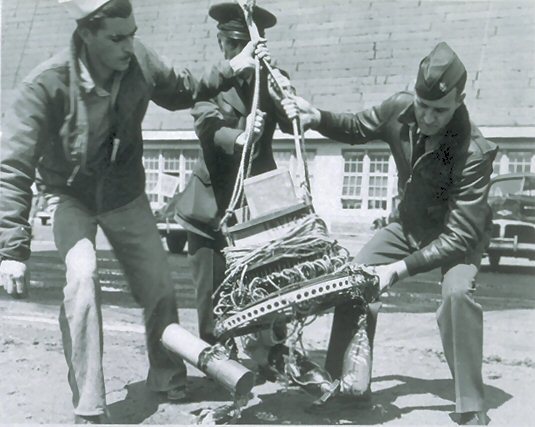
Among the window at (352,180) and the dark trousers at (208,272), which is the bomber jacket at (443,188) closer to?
the dark trousers at (208,272)

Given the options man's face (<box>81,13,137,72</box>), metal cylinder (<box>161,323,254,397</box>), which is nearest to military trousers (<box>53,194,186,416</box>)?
metal cylinder (<box>161,323,254,397</box>)

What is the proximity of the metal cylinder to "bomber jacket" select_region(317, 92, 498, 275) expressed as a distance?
101 cm

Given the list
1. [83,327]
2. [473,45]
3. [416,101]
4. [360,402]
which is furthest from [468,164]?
[473,45]

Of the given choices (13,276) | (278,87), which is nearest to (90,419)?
(13,276)

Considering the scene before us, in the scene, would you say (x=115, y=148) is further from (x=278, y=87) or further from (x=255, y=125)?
(x=278, y=87)

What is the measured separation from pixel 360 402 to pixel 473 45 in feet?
41.9

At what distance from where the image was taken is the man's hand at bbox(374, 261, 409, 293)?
3.28 m

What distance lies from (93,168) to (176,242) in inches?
363

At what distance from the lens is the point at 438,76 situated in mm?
3184

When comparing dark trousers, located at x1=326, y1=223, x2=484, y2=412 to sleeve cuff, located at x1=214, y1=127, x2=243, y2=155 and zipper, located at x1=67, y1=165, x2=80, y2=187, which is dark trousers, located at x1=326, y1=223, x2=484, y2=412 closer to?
sleeve cuff, located at x1=214, y1=127, x2=243, y2=155

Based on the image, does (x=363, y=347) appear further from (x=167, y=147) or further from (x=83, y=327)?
(x=167, y=147)

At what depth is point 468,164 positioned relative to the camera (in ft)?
10.9

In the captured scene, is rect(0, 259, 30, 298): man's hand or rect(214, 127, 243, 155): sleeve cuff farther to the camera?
rect(214, 127, 243, 155): sleeve cuff

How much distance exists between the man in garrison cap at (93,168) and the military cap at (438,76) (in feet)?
2.66
